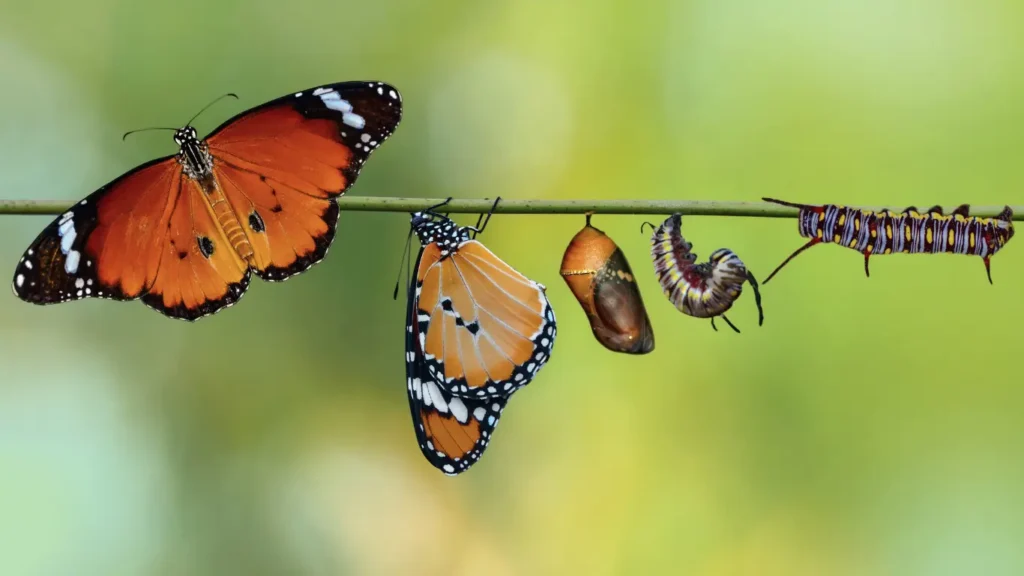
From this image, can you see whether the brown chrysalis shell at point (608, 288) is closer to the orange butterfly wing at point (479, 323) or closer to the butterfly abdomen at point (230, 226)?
the orange butterfly wing at point (479, 323)

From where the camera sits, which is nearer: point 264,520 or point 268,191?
point 268,191

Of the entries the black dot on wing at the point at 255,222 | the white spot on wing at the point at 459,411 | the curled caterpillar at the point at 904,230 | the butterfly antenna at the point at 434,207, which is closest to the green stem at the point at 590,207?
the butterfly antenna at the point at 434,207

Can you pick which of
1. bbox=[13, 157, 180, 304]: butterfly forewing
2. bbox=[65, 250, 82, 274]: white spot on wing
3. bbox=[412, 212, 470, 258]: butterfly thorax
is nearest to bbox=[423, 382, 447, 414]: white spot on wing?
bbox=[412, 212, 470, 258]: butterfly thorax

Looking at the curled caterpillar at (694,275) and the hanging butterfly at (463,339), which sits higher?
the curled caterpillar at (694,275)

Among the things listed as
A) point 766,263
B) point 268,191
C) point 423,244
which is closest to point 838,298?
point 766,263

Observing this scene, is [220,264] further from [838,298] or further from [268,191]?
[838,298]
